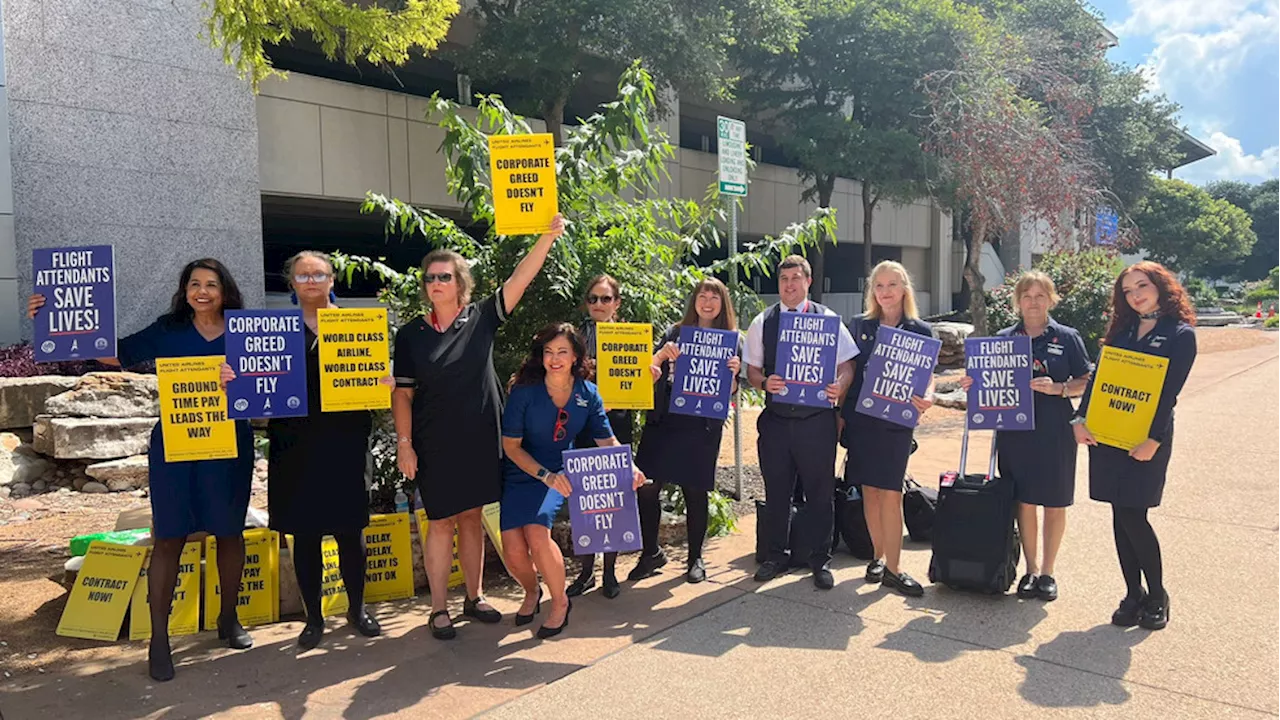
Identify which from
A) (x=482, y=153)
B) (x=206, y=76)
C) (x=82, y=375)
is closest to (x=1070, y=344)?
(x=482, y=153)

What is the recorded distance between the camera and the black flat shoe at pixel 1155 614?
464 centimetres

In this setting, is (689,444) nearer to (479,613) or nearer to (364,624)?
(479,613)

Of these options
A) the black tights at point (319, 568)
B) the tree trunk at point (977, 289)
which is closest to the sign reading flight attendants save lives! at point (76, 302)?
the black tights at point (319, 568)

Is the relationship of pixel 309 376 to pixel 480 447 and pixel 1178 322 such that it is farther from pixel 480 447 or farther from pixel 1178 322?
pixel 1178 322

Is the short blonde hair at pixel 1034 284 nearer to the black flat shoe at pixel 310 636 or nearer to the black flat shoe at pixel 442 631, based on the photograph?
the black flat shoe at pixel 442 631

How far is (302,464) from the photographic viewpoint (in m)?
4.48

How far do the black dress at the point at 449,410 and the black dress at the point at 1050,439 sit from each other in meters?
2.90

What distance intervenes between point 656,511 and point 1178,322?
3.10 meters

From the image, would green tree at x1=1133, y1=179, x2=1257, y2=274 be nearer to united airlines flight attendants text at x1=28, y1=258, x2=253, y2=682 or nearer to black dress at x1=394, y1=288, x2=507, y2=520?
black dress at x1=394, y1=288, x2=507, y2=520

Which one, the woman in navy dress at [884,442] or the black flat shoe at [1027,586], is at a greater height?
the woman in navy dress at [884,442]

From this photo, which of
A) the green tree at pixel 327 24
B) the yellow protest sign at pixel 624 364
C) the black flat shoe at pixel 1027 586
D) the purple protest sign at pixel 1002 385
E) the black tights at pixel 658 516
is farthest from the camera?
the green tree at pixel 327 24

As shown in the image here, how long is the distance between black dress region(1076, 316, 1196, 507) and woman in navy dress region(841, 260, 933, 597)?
3.23ft

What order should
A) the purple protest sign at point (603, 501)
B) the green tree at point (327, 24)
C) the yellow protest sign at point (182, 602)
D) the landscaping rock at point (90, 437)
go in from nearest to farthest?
1. the purple protest sign at point (603, 501)
2. the yellow protest sign at point (182, 602)
3. the green tree at point (327, 24)
4. the landscaping rock at point (90, 437)

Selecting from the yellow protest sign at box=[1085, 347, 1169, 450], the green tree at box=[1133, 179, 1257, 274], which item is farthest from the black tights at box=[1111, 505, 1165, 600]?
the green tree at box=[1133, 179, 1257, 274]
